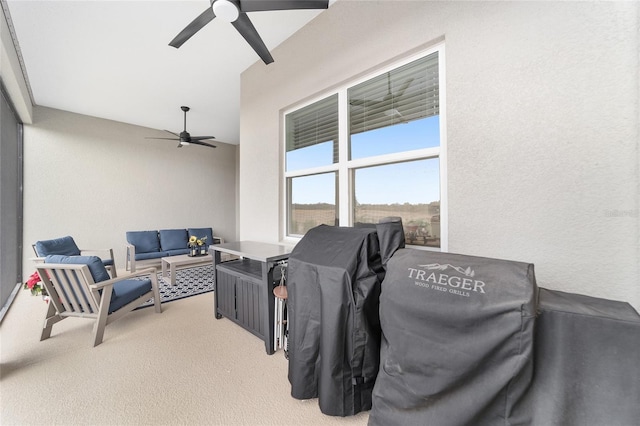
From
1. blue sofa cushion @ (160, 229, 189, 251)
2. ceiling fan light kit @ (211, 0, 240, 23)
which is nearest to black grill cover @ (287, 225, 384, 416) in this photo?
ceiling fan light kit @ (211, 0, 240, 23)

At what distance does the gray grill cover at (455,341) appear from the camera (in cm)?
88

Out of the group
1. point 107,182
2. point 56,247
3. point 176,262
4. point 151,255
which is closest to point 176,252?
point 151,255

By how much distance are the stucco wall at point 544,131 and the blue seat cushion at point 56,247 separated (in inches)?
185

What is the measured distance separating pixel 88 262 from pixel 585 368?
3435 mm

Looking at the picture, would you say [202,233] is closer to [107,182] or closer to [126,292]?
[107,182]

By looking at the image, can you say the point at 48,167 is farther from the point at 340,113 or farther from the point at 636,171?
the point at 636,171

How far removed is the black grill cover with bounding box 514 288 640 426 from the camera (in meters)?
0.78

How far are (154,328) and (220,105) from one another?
386 cm

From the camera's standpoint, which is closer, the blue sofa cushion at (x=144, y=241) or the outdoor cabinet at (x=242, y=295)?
the outdoor cabinet at (x=242, y=295)

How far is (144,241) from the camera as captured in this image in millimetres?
5129

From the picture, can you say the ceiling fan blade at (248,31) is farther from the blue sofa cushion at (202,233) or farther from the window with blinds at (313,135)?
the blue sofa cushion at (202,233)

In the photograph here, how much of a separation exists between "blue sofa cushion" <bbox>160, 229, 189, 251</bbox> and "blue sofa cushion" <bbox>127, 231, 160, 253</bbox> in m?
0.13

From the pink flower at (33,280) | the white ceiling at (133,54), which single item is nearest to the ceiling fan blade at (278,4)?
the white ceiling at (133,54)

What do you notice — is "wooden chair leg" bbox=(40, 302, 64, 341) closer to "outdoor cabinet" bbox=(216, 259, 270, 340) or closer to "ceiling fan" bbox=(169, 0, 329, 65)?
"outdoor cabinet" bbox=(216, 259, 270, 340)
